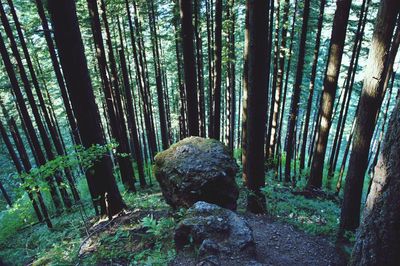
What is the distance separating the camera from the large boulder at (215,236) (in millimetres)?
3867

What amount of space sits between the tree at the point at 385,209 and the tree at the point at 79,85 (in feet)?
16.5

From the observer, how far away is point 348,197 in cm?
541

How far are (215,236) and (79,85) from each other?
486 cm

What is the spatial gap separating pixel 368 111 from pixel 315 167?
252 inches

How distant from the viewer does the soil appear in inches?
162

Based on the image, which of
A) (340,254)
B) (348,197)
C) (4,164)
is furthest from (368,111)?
(4,164)

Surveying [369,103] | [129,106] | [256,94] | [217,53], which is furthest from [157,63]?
[369,103]

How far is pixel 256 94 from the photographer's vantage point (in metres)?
5.66

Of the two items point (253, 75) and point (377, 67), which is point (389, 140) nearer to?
point (377, 67)

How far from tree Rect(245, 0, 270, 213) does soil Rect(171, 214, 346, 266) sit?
935 millimetres

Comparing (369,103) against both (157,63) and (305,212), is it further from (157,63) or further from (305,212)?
(157,63)

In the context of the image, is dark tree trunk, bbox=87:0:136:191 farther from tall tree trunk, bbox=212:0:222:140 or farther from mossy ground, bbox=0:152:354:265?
tall tree trunk, bbox=212:0:222:140

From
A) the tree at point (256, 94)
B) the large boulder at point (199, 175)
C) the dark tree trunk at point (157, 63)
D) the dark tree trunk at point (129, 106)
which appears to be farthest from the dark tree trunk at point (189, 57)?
the dark tree trunk at point (157, 63)

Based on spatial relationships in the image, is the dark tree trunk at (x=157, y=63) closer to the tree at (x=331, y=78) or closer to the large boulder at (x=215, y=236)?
the tree at (x=331, y=78)
